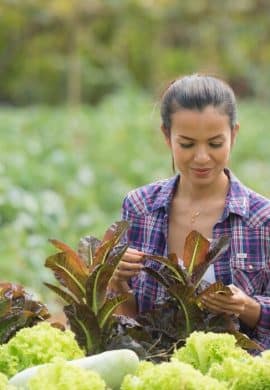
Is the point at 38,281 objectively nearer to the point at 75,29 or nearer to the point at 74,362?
the point at 74,362

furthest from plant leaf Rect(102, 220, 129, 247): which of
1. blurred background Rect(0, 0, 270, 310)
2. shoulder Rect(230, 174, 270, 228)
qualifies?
blurred background Rect(0, 0, 270, 310)

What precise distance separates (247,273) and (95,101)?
26.6 metres

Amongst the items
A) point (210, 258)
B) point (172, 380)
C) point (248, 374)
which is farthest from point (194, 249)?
point (172, 380)

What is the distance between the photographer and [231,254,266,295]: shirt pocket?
11.9 ft

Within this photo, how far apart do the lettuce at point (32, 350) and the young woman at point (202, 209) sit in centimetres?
51

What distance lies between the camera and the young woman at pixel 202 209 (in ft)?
11.6

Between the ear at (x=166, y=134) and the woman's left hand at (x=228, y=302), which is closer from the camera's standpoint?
the woman's left hand at (x=228, y=302)

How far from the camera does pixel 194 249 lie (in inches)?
132

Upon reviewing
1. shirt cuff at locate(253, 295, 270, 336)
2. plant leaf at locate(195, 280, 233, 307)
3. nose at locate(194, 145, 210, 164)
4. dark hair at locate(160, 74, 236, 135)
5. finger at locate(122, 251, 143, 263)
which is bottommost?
shirt cuff at locate(253, 295, 270, 336)

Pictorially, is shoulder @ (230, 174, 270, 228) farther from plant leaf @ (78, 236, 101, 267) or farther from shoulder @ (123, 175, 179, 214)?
plant leaf @ (78, 236, 101, 267)

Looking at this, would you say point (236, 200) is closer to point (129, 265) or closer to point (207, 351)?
point (129, 265)

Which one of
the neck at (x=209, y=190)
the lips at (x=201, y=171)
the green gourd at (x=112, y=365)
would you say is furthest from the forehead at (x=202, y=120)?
the green gourd at (x=112, y=365)

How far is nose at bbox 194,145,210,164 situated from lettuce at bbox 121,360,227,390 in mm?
1103

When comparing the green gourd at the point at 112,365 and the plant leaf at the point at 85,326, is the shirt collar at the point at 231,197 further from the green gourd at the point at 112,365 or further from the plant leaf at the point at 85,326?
the green gourd at the point at 112,365
